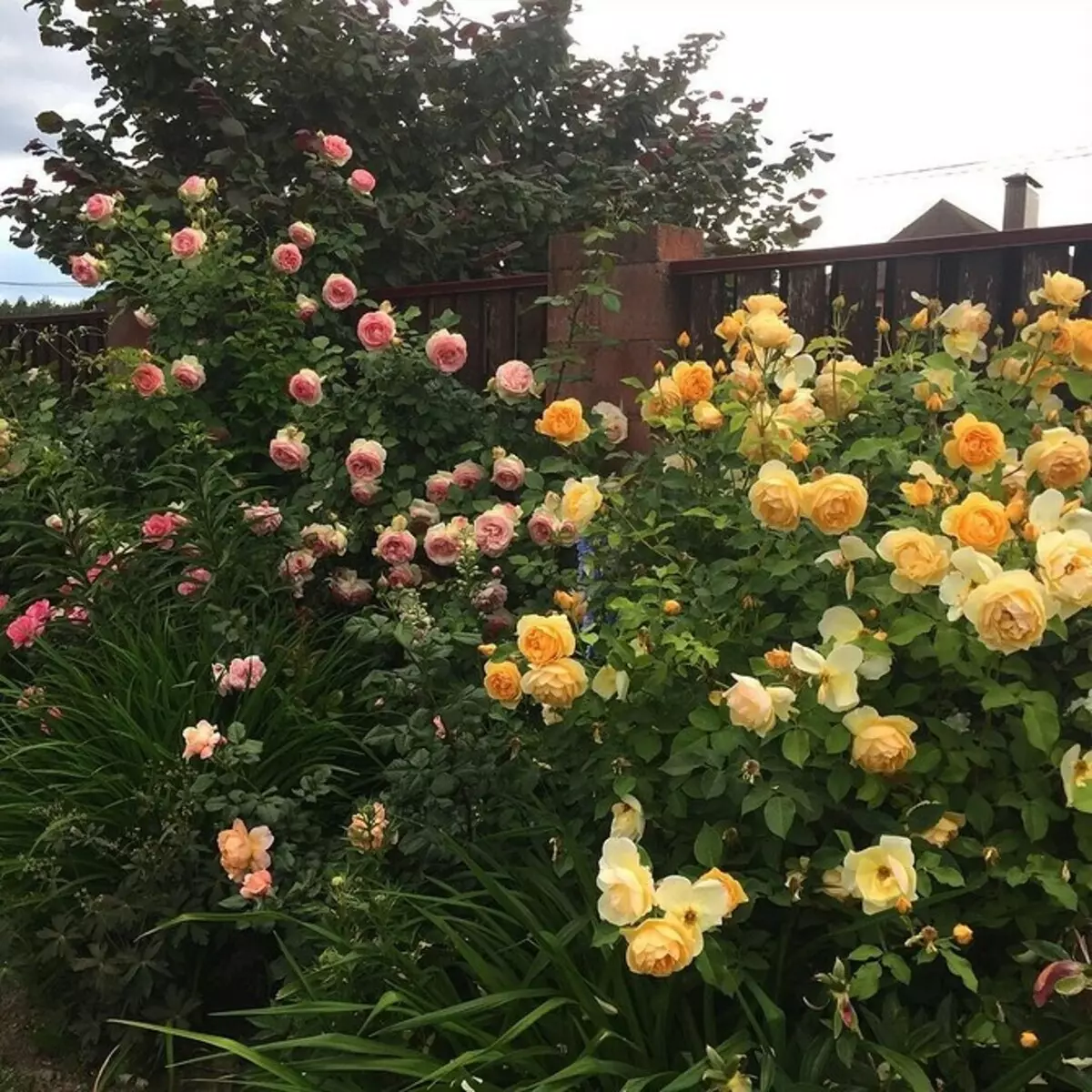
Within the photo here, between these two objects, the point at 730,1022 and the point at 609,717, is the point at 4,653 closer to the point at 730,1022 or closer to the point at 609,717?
the point at 609,717

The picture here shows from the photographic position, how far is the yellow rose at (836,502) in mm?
1589

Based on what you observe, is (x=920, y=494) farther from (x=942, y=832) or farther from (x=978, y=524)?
(x=942, y=832)

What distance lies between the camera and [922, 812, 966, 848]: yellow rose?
1.50 metres

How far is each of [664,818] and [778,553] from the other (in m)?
0.47

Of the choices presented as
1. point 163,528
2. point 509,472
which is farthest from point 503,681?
point 163,528

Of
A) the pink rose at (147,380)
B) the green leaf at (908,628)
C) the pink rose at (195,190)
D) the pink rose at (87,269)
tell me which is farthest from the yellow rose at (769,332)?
the pink rose at (87,269)

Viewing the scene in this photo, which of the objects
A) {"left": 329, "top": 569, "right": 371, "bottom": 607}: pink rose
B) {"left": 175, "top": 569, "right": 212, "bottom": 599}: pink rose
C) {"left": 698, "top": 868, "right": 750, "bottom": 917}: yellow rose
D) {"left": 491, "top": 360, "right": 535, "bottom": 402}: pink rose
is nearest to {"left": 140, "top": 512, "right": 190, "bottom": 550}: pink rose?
{"left": 175, "top": 569, "right": 212, "bottom": 599}: pink rose

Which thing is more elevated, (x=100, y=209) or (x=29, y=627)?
(x=100, y=209)

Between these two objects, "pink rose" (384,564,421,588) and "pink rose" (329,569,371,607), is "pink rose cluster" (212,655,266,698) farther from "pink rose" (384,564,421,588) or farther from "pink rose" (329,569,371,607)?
"pink rose" (329,569,371,607)

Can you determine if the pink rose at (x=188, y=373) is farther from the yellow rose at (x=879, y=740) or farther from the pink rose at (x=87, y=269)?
the yellow rose at (x=879, y=740)

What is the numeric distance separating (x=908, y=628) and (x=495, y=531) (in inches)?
48.9

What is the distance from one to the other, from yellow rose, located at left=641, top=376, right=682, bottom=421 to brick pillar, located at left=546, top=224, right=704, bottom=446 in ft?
2.99

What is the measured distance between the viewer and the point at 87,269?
3666 millimetres

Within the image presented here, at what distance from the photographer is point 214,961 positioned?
2.31 metres
